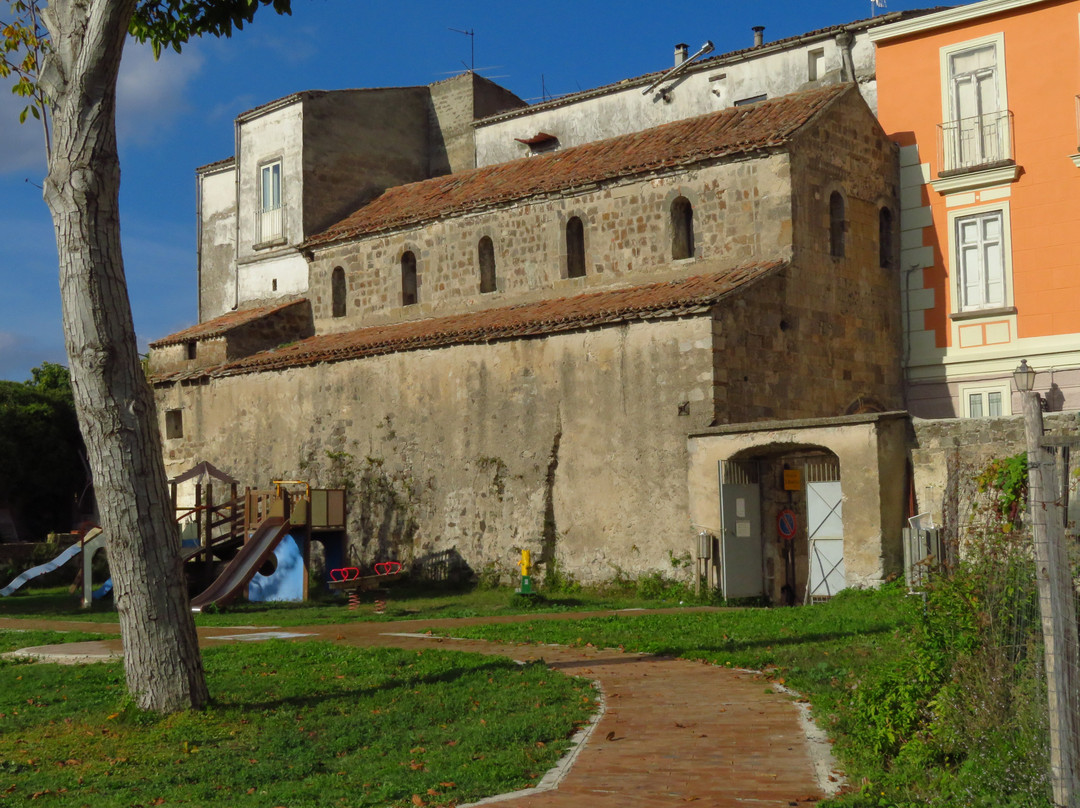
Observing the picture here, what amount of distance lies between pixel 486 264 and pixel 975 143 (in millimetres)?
10689

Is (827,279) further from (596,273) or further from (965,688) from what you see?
(965,688)

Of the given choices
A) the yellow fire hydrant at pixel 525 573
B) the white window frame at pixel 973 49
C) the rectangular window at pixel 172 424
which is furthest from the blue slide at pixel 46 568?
the white window frame at pixel 973 49

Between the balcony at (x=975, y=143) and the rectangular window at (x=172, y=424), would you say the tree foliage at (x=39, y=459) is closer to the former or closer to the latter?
the rectangular window at (x=172, y=424)

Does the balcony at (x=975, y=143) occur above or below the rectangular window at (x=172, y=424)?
above

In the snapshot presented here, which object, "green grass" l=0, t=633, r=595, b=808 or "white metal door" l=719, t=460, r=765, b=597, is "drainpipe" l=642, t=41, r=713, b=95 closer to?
"white metal door" l=719, t=460, r=765, b=597

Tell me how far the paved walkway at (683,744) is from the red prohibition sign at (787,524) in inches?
314

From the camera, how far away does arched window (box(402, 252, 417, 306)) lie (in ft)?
98.6

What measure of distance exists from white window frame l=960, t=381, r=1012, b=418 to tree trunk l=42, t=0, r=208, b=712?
17.3m

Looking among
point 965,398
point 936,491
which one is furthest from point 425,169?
point 936,491

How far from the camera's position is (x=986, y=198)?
2438 cm

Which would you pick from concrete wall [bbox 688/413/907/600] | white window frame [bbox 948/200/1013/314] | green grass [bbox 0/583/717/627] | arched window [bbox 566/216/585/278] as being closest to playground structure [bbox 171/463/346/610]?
green grass [bbox 0/583/717/627]

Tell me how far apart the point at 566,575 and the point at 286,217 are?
1504cm

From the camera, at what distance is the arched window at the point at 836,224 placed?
973 inches

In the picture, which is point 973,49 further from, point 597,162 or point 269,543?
point 269,543
